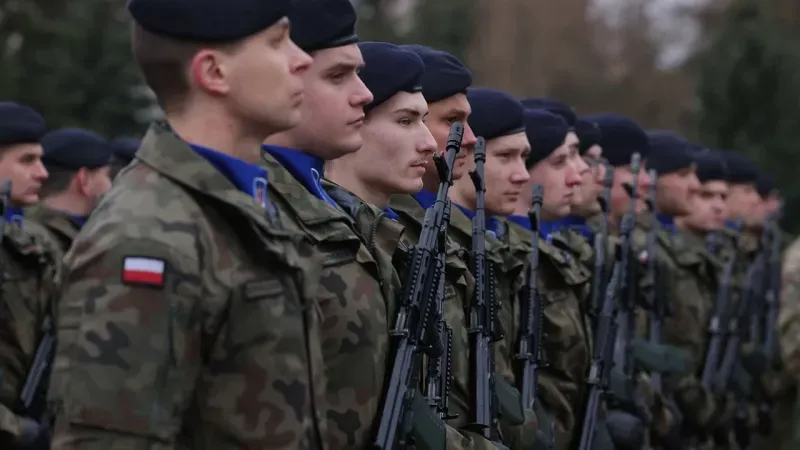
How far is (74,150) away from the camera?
9.18 metres

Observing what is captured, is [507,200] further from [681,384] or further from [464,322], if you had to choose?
[681,384]

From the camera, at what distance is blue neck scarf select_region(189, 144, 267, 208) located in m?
3.47

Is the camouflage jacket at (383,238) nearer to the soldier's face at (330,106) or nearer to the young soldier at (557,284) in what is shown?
the soldier's face at (330,106)

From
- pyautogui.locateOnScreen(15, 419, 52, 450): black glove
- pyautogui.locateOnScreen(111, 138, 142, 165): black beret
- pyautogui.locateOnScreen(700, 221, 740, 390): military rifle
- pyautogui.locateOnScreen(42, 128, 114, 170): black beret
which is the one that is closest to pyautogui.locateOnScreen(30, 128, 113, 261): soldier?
pyautogui.locateOnScreen(42, 128, 114, 170): black beret

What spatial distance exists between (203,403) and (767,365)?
8.88 metres

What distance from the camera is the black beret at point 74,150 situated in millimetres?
9102

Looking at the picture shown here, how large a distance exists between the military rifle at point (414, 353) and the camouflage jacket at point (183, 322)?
1.65ft

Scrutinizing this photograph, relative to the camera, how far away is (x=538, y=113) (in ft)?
24.6

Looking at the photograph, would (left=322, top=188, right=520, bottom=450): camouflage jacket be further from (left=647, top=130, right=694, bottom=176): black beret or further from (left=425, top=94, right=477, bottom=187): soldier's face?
(left=647, top=130, right=694, bottom=176): black beret

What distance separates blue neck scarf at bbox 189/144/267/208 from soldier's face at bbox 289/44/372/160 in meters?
0.67

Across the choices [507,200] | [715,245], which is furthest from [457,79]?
[715,245]

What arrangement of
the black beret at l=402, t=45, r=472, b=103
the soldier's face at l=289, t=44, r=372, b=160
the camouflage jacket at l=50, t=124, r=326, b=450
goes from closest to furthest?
the camouflage jacket at l=50, t=124, r=326, b=450, the soldier's face at l=289, t=44, r=372, b=160, the black beret at l=402, t=45, r=472, b=103

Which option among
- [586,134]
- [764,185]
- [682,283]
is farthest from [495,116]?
[764,185]

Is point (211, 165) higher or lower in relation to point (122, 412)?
higher
